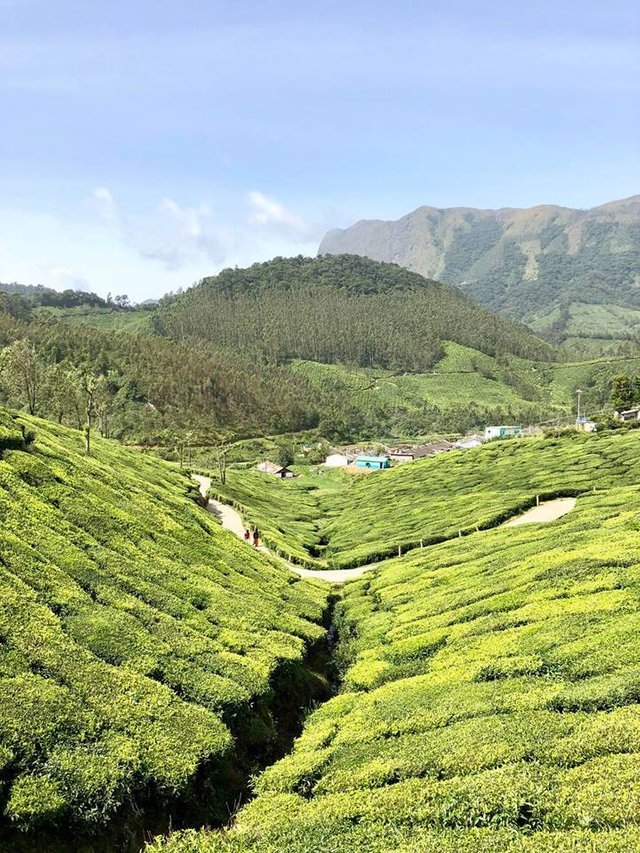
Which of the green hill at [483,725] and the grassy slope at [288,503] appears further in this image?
the grassy slope at [288,503]

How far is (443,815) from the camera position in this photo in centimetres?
1407

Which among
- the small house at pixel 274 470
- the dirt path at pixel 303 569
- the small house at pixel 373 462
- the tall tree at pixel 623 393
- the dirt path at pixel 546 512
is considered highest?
the tall tree at pixel 623 393

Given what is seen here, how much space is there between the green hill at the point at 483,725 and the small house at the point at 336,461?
119611 millimetres

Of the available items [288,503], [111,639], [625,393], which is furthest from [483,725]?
[625,393]

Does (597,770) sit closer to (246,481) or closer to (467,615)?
(467,615)

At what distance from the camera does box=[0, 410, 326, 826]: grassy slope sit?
53.4ft

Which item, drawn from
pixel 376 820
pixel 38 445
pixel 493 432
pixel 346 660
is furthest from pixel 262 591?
pixel 493 432

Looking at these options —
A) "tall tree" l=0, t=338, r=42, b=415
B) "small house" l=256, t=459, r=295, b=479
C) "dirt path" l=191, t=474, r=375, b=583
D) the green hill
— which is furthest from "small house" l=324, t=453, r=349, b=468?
the green hill

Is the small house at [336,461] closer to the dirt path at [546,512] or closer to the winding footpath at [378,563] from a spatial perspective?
the winding footpath at [378,563]

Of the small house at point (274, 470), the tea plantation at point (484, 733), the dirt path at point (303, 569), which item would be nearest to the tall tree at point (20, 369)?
the dirt path at point (303, 569)

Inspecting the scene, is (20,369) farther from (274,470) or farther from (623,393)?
(623,393)

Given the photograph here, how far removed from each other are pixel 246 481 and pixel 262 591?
7367 centimetres

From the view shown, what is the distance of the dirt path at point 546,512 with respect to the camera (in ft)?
172

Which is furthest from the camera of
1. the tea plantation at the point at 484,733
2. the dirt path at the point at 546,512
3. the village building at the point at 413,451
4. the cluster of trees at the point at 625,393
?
the village building at the point at 413,451
